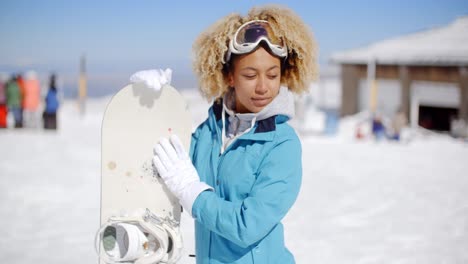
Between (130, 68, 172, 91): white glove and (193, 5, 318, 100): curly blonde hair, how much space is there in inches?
5.0

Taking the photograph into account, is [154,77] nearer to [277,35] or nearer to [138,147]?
[138,147]

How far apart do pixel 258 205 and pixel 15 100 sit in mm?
11249

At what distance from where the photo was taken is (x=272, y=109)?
1.72 meters

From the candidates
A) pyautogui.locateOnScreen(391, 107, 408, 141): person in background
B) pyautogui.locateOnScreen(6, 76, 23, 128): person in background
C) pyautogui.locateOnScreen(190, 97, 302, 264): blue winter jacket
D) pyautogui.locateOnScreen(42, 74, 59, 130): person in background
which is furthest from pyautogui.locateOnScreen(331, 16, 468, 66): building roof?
pyautogui.locateOnScreen(190, 97, 302, 264): blue winter jacket

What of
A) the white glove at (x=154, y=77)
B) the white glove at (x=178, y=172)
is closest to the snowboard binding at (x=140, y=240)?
the white glove at (x=178, y=172)

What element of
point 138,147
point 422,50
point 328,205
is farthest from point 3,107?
point 422,50

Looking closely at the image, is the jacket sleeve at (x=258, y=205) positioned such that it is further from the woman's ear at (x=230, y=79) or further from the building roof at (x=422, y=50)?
the building roof at (x=422, y=50)

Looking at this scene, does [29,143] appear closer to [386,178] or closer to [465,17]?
[386,178]

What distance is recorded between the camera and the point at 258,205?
1.60 meters

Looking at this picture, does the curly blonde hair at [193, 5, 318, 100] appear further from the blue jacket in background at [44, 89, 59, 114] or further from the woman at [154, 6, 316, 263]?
the blue jacket in background at [44, 89, 59, 114]

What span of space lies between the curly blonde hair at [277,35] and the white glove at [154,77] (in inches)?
5.0

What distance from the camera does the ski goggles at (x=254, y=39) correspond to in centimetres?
172

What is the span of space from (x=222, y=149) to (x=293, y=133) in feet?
0.89

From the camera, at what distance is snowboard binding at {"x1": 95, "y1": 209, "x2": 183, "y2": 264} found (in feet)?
6.19
